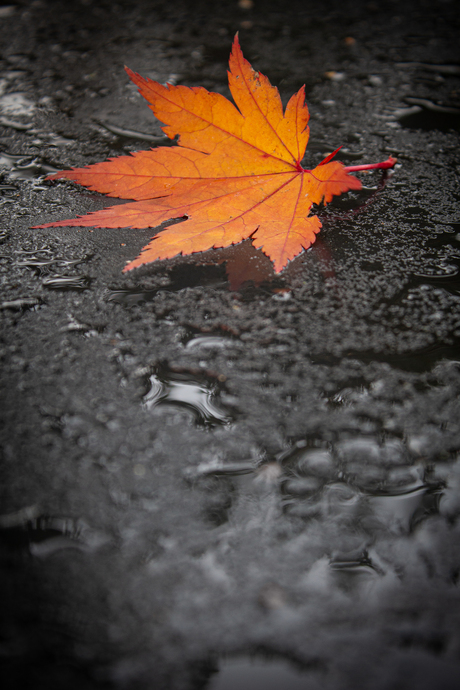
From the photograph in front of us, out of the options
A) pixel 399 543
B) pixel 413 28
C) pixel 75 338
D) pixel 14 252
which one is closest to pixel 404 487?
pixel 399 543

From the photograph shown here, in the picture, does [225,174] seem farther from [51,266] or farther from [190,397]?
[190,397]

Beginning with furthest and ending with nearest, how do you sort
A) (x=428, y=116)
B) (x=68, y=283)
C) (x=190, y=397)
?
(x=428, y=116), (x=68, y=283), (x=190, y=397)

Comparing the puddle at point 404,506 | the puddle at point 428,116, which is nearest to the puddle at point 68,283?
the puddle at point 404,506

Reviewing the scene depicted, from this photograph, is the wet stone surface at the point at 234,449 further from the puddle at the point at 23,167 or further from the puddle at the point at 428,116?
the puddle at the point at 428,116

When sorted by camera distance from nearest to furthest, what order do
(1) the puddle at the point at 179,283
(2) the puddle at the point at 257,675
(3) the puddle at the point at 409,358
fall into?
(2) the puddle at the point at 257,675
(3) the puddle at the point at 409,358
(1) the puddle at the point at 179,283

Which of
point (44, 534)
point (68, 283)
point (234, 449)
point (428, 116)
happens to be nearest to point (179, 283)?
point (68, 283)

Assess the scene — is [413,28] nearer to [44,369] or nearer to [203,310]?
[203,310]
